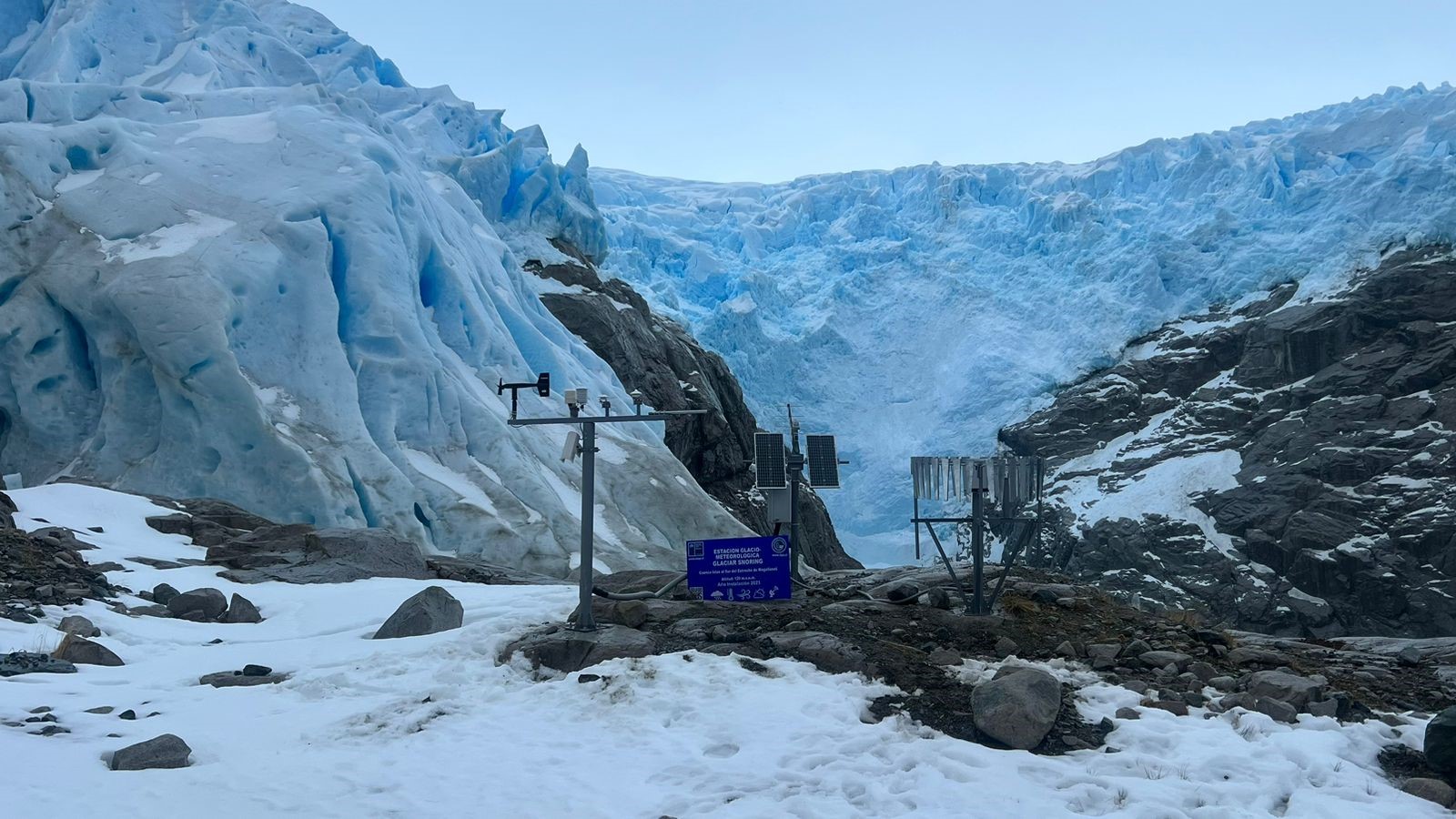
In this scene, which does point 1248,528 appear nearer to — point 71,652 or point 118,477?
point 118,477

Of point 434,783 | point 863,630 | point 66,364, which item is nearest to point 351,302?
point 66,364

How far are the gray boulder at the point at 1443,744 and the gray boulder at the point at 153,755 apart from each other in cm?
841

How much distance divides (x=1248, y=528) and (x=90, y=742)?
5787cm

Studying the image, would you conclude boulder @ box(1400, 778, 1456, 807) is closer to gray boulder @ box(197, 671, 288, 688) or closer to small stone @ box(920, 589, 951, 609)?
small stone @ box(920, 589, 951, 609)

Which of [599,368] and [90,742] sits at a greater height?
[599,368]

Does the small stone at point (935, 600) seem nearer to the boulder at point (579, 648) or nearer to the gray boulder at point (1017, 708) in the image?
the boulder at point (579, 648)

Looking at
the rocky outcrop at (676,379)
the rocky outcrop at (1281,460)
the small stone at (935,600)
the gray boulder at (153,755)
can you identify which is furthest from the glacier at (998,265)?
the gray boulder at (153,755)

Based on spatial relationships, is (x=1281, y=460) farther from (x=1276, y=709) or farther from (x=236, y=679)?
(x=236, y=679)

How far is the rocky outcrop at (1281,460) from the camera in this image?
50656 mm

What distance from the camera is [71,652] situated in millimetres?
9633

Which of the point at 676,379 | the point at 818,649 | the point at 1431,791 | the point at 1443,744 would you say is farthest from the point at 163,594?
the point at 676,379

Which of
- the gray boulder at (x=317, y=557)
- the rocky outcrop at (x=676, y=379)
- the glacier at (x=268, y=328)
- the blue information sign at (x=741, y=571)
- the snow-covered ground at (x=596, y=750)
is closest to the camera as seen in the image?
the snow-covered ground at (x=596, y=750)

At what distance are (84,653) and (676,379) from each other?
38850 millimetres

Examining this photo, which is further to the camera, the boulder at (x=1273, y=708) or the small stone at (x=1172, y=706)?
the small stone at (x=1172, y=706)
